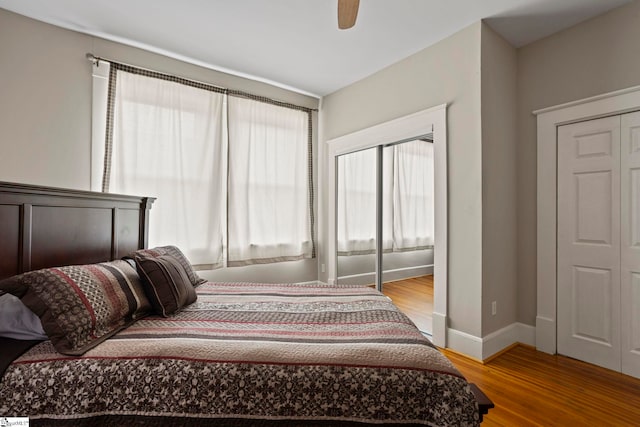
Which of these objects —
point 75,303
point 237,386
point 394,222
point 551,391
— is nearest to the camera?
point 237,386

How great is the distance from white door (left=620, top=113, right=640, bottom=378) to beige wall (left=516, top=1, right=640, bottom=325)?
0.40 metres

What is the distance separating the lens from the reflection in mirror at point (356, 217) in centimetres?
349

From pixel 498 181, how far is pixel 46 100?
3.96 m

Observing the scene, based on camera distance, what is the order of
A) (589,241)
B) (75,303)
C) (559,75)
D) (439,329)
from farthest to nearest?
(439,329)
(559,75)
(589,241)
(75,303)

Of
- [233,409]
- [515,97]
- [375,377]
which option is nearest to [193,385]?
[233,409]

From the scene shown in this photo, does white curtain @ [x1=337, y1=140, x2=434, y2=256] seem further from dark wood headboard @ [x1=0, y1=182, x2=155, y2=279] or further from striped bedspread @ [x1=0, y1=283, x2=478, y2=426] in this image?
dark wood headboard @ [x1=0, y1=182, x2=155, y2=279]

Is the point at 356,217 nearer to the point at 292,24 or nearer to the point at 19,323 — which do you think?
the point at 292,24

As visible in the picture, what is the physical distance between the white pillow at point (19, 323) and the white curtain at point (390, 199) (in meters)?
2.84

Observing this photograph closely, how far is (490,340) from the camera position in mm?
2445

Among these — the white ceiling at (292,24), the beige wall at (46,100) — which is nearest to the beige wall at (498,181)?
the white ceiling at (292,24)

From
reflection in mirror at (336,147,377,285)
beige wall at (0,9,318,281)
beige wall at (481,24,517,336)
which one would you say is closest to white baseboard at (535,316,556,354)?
beige wall at (481,24,517,336)

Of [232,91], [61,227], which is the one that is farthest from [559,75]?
[61,227]

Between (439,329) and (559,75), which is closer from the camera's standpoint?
(559,75)

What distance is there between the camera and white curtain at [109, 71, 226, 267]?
9.22 feet
